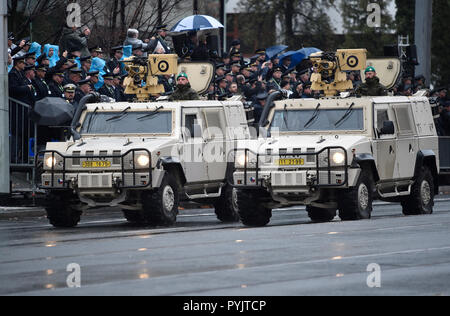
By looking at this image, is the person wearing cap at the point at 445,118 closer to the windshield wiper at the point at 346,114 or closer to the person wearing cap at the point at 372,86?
the person wearing cap at the point at 372,86

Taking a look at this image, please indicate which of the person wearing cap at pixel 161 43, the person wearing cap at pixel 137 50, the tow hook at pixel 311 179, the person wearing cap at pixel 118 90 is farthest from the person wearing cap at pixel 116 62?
the tow hook at pixel 311 179

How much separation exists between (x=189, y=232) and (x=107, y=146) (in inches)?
107

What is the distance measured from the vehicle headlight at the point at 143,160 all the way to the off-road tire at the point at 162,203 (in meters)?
0.47

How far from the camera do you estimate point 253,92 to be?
100ft

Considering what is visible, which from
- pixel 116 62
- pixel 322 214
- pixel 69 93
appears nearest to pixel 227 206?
pixel 322 214

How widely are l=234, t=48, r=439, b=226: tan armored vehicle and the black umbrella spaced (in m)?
3.90

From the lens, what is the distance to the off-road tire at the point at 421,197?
25.0 metres

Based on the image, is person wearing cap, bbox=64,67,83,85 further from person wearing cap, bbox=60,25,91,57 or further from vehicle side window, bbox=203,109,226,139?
vehicle side window, bbox=203,109,226,139

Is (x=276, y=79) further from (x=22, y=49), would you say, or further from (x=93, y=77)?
(x=22, y=49)

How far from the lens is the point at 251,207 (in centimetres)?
2220

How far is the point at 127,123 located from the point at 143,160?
5.34 ft

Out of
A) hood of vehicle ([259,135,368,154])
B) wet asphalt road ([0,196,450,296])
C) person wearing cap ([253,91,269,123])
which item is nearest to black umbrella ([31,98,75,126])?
wet asphalt road ([0,196,450,296])

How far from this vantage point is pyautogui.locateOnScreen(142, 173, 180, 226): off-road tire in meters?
22.0

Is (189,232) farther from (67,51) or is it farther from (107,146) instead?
(67,51)
